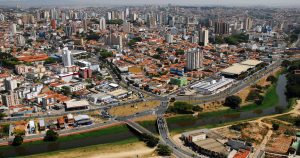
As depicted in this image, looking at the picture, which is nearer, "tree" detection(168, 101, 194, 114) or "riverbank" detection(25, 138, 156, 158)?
"riverbank" detection(25, 138, 156, 158)

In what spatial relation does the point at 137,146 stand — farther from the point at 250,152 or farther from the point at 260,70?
the point at 260,70

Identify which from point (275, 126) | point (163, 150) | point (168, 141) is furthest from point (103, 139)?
point (275, 126)

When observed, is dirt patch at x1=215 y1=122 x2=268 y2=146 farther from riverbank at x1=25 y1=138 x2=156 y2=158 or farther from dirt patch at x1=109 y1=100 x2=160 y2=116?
Result: dirt patch at x1=109 y1=100 x2=160 y2=116

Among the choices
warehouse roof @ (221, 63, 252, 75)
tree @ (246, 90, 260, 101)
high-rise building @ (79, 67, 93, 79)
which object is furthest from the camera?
warehouse roof @ (221, 63, 252, 75)

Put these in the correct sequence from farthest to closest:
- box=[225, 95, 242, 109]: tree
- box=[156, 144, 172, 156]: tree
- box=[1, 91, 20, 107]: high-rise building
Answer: box=[225, 95, 242, 109]: tree, box=[1, 91, 20, 107]: high-rise building, box=[156, 144, 172, 156]: tree

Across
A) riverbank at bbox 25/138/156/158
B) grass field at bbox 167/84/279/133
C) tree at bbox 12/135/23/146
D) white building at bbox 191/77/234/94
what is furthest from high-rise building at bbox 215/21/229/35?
tree at bbox 12/135/23/146

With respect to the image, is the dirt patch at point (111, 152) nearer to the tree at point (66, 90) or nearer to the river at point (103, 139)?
the river at point (103, 139)

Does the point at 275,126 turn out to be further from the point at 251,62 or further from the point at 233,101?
the point at 251,62

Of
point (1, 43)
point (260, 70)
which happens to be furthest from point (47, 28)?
→ point (260, 70)
